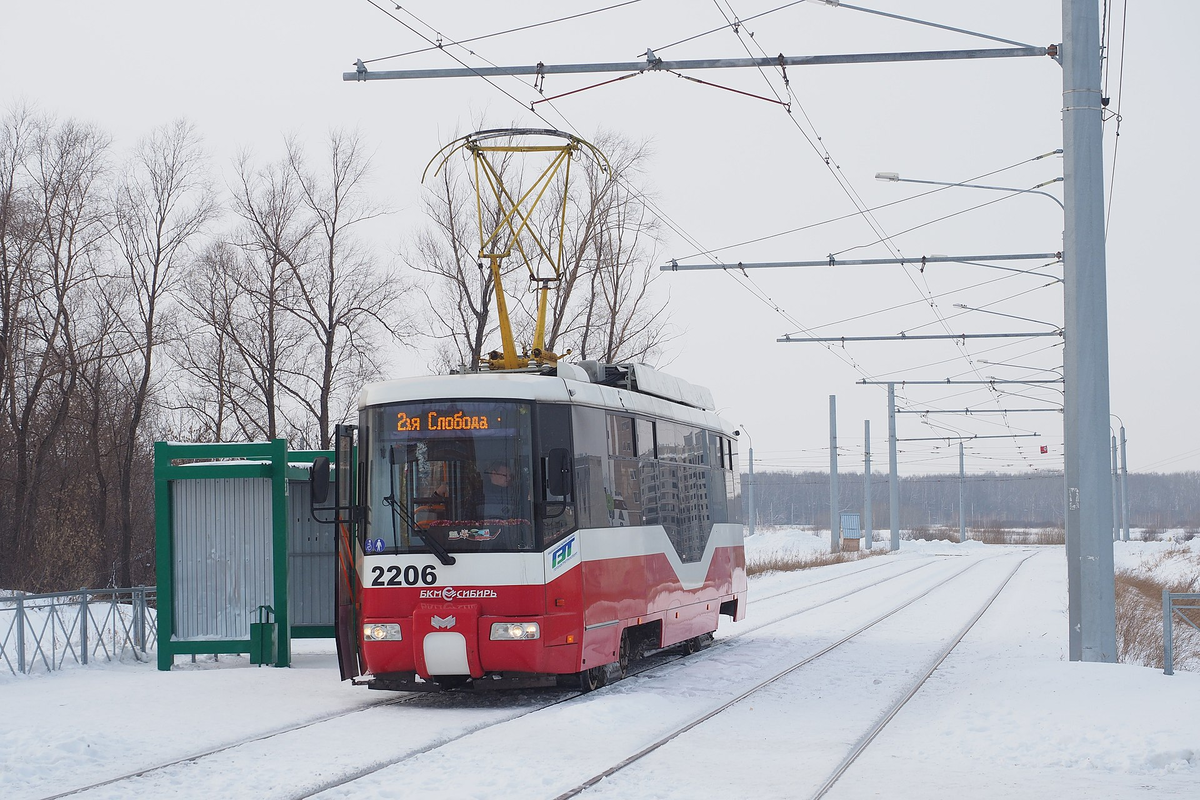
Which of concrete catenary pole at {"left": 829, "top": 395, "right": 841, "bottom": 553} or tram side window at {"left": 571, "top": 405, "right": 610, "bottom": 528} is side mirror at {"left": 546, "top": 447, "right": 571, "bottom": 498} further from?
concrete catenary pole at {"left": 829, "top": 395, "right": 841, "bottom": 553}

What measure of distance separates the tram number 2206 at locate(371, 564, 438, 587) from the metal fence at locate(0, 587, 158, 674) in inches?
183

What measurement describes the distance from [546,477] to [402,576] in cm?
165

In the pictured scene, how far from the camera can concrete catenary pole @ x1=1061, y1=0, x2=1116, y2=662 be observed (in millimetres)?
13359

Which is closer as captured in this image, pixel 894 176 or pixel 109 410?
pixel 894 176

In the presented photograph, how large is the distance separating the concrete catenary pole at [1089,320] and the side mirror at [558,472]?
537 centimetres

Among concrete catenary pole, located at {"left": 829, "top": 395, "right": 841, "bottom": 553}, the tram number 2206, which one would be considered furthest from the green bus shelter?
concrete catenary pole, located at {"left": 829, "top": 395, "right": 841, "bottom": 553}

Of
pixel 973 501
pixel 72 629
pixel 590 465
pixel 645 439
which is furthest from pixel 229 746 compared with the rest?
pixel 973 501

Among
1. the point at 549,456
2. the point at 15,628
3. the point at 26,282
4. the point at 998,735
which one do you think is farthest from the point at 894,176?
the point at 26,282

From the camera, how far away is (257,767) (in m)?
9.03

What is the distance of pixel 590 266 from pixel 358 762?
27.5 meters

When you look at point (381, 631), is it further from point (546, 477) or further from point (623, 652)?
point (623, 652)

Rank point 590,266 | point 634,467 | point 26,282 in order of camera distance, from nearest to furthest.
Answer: point 634,467, point 26,282, point 590,266

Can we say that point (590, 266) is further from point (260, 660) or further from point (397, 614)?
point (397, 614)

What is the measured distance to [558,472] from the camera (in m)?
12.0
